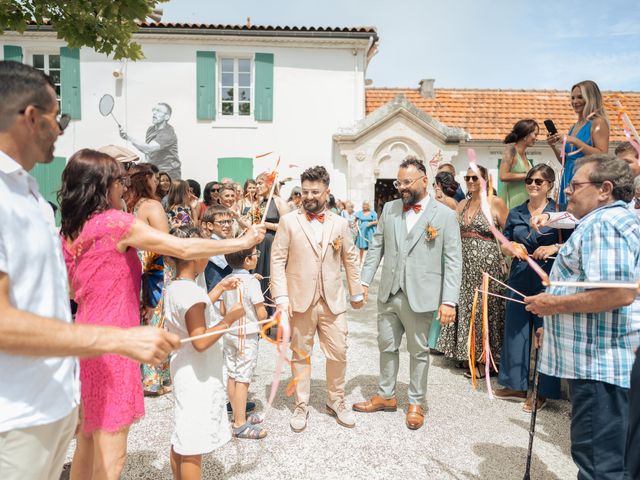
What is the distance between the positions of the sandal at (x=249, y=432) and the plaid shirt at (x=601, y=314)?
2.31m

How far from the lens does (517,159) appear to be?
539cm

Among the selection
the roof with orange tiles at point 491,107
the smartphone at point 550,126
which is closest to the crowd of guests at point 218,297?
the smartphone at point 550,126

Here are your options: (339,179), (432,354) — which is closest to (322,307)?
(432,354)

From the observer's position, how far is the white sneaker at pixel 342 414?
412 centimetres

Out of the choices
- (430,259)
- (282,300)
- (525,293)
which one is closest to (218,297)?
(282,300)

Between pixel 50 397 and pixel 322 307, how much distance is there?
2.85 metres

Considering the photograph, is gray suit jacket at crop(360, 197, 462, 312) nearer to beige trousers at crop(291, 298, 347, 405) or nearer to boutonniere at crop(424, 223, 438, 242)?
boutonniere at crop(424, 223, 438, 242)

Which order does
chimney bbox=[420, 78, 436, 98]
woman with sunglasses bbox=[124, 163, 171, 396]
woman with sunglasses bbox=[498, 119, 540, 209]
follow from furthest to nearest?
chimney bbox=[420, 78, 436, 98] < woman with sunglasses bbox=[498, 119, 540, 209] < woman with sunglasses bbox=[124, 163, 171, 396]

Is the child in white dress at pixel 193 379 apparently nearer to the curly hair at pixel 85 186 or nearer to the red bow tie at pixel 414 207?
the curly hair at pixel 85 186

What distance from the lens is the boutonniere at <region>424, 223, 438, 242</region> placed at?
13.7ft

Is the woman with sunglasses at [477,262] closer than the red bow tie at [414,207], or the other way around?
the red bow tie at [414,207]

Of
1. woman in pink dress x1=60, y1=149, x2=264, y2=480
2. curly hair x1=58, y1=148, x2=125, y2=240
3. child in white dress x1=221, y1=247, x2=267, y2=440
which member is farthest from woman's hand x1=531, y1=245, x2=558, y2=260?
curly hair x1=58, y1=148, x2=125, y2=240

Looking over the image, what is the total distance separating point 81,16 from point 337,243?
328cm

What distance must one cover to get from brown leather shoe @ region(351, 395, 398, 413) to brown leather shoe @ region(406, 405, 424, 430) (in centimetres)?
25
